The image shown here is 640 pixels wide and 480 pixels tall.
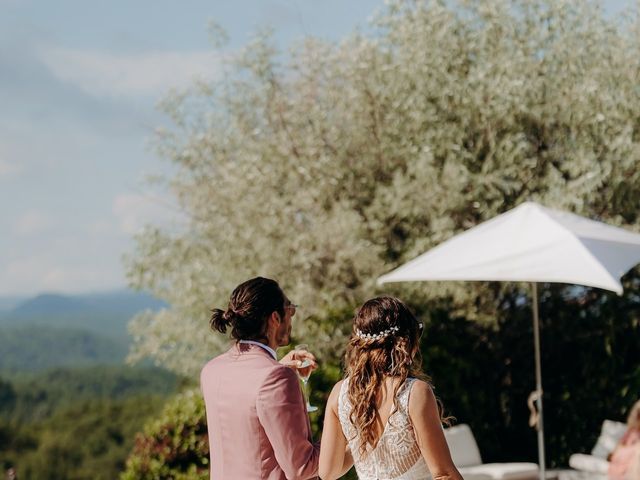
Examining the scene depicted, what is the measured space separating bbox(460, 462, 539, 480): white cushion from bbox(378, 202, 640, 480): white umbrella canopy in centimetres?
68

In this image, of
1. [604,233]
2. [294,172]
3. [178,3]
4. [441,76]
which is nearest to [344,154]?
[294,172]

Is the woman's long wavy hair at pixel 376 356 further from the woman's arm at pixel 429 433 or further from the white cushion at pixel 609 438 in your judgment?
the white cushion at pixel 609 438

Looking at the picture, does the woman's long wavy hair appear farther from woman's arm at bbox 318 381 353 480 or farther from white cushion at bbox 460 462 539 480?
white cushion at bbox 460 462 539 480

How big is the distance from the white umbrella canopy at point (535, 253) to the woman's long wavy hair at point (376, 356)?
390cm

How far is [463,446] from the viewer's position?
9234mm

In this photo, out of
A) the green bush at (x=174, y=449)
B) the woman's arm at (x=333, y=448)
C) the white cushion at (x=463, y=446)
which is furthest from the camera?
the white cushion at (x=463, y=446)

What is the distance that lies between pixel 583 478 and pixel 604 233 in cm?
276

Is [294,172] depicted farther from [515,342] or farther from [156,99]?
[515,342]

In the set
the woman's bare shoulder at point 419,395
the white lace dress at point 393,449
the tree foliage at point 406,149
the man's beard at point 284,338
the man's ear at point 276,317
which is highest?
the tree foliage at point 406,149

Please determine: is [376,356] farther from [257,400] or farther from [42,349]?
[42,349]

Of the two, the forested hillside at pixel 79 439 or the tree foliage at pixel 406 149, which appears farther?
the forested hillside at pixel 79 439

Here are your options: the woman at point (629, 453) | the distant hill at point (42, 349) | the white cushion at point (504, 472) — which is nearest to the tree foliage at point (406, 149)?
the white cushion at point (504, 472)

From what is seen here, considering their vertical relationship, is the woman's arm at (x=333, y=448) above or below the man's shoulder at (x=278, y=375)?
below

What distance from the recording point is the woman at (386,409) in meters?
3.31
